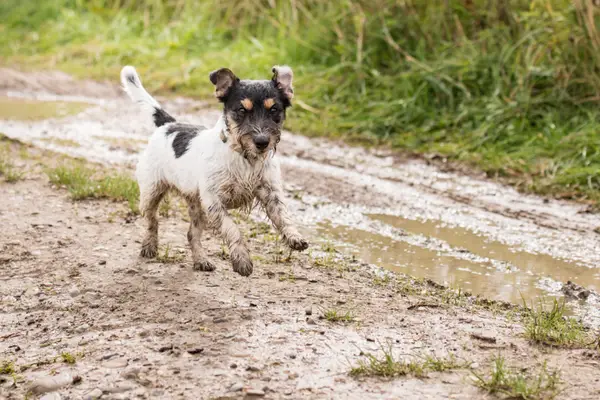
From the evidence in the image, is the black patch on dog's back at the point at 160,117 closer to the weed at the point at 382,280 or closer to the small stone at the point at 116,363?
the weed at the point at 382,280

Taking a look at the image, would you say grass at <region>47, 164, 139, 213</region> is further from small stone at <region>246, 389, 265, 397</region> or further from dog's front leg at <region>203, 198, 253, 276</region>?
small stone at <region>246, 389, 265, 397</region>

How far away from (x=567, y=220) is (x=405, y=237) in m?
1.58

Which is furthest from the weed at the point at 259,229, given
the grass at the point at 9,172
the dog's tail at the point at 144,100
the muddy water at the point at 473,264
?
the grass at the point at 9,172

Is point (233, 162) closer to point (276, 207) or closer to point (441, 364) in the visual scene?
point (276, 207)

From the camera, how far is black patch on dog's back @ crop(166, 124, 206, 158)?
5859 millimetres

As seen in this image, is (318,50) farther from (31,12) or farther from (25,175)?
(31,12)

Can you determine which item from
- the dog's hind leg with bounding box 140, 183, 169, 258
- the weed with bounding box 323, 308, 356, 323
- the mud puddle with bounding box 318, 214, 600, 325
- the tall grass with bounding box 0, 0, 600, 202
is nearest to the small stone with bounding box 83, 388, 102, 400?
the weed with bounding box 323, 308, 356, 323

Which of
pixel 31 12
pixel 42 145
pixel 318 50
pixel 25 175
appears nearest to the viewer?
pixel 25 175

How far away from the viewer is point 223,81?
17.8 feet

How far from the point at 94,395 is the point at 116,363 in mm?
308

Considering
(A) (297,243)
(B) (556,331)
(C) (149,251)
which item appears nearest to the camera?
(B) (556,331)

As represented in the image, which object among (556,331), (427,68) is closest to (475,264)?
(556,331)

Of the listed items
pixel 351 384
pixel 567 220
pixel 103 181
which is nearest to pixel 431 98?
pixel 567 220

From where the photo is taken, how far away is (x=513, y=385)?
406 cm
